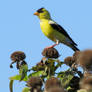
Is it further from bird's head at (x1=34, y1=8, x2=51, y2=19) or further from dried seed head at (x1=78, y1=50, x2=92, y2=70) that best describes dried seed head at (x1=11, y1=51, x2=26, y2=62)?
bird's head at (x1=34, y1=8, x2=51, y2=19)

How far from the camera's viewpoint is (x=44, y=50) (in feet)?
11.1

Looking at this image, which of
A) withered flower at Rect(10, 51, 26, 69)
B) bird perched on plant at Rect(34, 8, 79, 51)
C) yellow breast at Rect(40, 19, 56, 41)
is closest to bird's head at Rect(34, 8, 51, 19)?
bird perched on plant at Rect(34, 8, 79, 51)

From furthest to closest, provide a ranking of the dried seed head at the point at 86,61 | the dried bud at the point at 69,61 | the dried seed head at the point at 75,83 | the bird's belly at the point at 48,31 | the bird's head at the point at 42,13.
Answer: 1. the bird's head at the point at 42,13
2. the bird's belly at the point at 48,31
3. the dried bud at the point at 69,61
4. the dried seed head at the point at 75,83
5. the dried seed head at the point at 86,61

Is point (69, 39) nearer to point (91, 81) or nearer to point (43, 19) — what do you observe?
point (43, 19)

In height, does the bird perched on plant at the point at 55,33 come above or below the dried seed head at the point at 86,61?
above

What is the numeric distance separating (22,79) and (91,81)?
4.16 ft

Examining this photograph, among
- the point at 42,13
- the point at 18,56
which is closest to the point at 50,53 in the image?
the point at 18,56

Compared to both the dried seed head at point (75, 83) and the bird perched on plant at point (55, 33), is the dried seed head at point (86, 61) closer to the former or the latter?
the dried seed head at point (75, 83)

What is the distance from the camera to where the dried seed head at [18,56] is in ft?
10.9

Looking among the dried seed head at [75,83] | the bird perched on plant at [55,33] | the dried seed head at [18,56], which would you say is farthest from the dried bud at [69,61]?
the bird perched on plant at [55,33]

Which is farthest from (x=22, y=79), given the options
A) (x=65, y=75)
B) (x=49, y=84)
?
(x=49, y=84)

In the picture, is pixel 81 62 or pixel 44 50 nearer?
pixel 81 62

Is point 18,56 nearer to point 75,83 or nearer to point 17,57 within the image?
point 17,57

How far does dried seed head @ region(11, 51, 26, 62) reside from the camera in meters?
3.32
